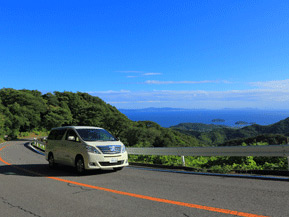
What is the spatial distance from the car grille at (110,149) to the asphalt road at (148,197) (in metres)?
1.19

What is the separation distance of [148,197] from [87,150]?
399 centimetres

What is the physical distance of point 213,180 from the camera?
7309mm

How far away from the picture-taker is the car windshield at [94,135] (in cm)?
990

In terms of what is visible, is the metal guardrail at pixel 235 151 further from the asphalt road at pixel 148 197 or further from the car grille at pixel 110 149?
the car grille at pixel 110 149

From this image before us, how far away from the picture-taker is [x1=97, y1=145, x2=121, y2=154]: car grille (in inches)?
352

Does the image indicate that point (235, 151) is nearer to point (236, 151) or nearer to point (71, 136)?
point (236, 151)

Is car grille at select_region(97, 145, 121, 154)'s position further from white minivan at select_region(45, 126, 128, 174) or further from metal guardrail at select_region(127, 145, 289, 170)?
metal guardrail at select_region(127, 145, 289, 170)

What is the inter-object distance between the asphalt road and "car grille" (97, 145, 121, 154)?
1.19m

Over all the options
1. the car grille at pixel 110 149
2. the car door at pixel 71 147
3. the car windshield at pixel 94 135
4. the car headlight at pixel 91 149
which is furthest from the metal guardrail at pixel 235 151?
the car door at pixel 71 147

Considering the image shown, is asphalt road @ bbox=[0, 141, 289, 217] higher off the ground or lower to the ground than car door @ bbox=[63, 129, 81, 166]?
lower

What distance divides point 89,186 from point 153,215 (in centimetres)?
335

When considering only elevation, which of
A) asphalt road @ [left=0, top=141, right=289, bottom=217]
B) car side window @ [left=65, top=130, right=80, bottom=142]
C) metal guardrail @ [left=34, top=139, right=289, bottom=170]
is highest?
car side window @ [left=65, top=130, right=80, bottom=142]

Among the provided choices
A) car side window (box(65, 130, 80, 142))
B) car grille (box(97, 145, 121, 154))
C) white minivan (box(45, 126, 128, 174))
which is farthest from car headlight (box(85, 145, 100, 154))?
car side window (box(65, 130, 80, 142))

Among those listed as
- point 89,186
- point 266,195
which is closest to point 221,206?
point 266,195
